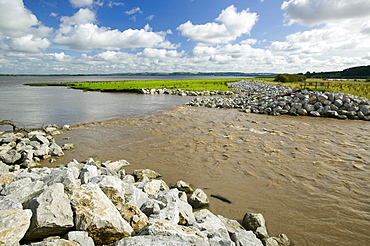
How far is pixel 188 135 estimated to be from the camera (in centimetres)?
1435

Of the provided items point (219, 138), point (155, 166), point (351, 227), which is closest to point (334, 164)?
point (351, 227)

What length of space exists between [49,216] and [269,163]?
848 centimetres

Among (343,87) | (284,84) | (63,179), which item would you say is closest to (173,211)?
(63,179)

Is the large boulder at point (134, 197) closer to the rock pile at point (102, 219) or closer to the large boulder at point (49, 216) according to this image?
the rock pile at point (102, 219)

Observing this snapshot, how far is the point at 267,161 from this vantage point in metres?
9.80

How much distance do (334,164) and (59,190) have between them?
34.1ft

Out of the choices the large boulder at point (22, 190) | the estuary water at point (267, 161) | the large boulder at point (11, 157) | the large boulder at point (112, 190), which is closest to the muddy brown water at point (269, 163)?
the estuary water at point (267, 161)

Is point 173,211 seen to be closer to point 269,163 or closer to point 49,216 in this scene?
point 49,216

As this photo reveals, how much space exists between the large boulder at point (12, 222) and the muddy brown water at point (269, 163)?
4.62 metres

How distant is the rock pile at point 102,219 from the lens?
3410 mm

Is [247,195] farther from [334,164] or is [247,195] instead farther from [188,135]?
[188,135]

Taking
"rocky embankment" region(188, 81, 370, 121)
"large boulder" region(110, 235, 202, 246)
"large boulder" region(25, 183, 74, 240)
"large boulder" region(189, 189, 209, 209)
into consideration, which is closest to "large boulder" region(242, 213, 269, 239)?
"large boulder" region(189, 189, 209, 209)

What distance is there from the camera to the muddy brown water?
596 centimetres

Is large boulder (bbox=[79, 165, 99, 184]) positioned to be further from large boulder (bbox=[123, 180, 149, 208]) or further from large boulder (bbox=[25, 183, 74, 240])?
large boulder (bbox=[25, 183, 74, 240])
